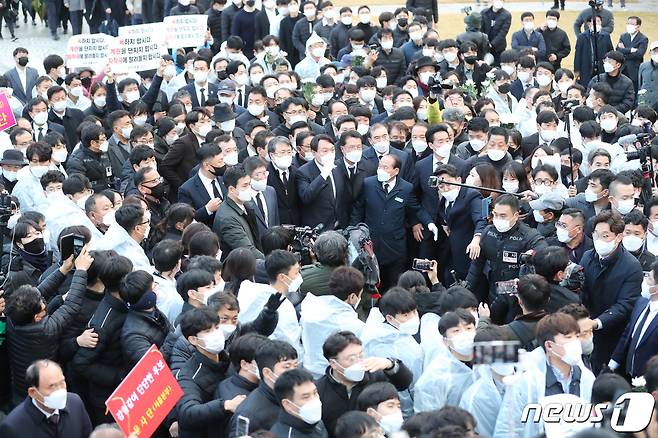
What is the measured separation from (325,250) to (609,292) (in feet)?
7.24

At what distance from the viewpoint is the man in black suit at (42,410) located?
6406 millimetres

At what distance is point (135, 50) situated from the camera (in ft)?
47.1

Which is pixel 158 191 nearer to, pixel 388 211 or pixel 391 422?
pixel 388 211

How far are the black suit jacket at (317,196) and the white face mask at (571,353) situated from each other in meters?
4.33

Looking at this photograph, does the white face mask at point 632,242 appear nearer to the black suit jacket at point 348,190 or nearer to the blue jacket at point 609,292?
the blue jacket at point 609,292

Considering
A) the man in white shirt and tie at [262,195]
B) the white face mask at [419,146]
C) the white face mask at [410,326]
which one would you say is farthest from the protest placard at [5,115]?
the white face mask at [410,326]

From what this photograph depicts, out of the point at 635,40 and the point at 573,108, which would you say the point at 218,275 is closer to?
the point at 573,108

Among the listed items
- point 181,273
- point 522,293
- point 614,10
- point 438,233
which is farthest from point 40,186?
point 614,10

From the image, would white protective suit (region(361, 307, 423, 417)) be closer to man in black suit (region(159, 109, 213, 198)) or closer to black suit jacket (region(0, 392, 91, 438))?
black suit jacket (region(0, 392, 91, 438))

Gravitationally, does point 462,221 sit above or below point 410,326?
below

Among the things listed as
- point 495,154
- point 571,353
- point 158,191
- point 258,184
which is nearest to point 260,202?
point 258,184

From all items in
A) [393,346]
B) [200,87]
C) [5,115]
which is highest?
[5,115]

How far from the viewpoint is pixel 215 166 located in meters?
10.4

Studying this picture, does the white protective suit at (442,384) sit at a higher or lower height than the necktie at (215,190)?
lower
